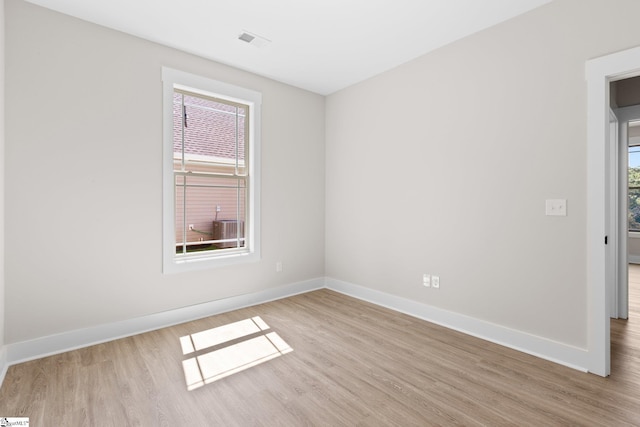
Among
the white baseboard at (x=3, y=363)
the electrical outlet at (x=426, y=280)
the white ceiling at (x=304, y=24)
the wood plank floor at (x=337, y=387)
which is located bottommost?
the wood plank floor at (x=337, y=387)

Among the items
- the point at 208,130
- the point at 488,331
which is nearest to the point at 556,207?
the point at 488,331

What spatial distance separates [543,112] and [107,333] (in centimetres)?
428

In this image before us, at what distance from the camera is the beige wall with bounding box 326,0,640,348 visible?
93.0 inches

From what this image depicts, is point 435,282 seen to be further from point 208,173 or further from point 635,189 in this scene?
point 635,189

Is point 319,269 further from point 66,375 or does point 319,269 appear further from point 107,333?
point 66,375

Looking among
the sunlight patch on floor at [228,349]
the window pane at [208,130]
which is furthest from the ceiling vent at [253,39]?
the sunlight patch on floor at [228,349]

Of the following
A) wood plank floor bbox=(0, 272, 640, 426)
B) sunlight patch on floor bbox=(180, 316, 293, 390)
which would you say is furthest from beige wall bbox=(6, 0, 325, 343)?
sunlight patch on floor bbox=(180, 316, 293, 390)

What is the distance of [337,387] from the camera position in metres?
2.09

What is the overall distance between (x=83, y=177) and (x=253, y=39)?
204 cm

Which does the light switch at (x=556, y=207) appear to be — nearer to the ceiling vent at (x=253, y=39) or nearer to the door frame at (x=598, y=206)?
the door frame at (x=598, y=206)

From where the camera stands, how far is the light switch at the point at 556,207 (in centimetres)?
241

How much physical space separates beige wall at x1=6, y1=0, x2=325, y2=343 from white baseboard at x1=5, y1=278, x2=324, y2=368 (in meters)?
0.06

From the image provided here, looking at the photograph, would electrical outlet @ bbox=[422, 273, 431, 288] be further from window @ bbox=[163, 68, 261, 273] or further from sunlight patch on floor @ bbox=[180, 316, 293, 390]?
window @ bbox=[163, 68, 261, 273]

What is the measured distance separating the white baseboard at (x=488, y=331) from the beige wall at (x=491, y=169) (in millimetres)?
65
